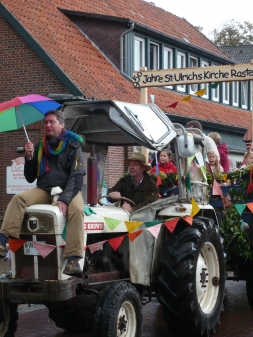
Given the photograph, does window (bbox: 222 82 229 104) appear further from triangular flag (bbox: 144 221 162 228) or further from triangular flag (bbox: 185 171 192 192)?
triangular flag (bbox: 144 221 162 228)

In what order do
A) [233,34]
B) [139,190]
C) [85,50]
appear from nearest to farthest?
[139,190] → [85,50] → [233,34]

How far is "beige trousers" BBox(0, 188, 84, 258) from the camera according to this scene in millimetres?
6988

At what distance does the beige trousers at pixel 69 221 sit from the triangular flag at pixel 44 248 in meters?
0.18

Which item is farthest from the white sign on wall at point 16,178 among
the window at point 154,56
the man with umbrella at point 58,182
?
the man with umbrella at point 58,182

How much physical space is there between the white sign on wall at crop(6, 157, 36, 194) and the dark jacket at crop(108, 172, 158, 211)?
1253 cm

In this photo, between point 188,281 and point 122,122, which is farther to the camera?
point 188,281

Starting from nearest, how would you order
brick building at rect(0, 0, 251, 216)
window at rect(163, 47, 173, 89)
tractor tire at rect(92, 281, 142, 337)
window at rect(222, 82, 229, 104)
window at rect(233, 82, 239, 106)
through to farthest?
tractor tire at rect(92, 281, 142, 337), brick building at rect(0, 0, 251, 216), window at rect(163, 47, 173, 89), window at rect(222, 82, 229, 104), window at rect(233, 82, 239, 106)

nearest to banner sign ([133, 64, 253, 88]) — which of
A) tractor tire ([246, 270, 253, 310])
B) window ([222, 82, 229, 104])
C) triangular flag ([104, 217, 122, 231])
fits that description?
tractor tire ([246, 270, 253, 310])

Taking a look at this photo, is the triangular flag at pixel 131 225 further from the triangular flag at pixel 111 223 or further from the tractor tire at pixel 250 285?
the tractor tire at pixel 250 285

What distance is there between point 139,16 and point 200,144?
1981 cm

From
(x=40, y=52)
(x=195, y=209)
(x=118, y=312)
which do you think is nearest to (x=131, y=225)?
(x=195, y=209)

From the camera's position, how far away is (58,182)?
744 centimetres

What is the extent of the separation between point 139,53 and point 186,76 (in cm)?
1260

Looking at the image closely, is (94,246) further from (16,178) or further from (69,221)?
(16,178)
